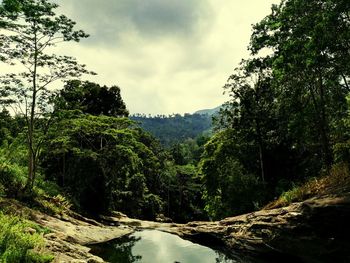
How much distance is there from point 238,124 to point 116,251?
700 inches

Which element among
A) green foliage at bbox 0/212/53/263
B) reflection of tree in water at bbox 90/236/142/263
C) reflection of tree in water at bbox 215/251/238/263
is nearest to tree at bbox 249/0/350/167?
reflection of tree in water at bbox 215/251/238/263

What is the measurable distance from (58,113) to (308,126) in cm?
1714

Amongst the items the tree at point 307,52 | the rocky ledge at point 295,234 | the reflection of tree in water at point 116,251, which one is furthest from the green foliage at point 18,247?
the tree at point 307,52

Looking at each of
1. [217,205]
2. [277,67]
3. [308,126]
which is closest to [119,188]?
[217,205]

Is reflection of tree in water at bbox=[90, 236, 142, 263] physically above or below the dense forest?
below

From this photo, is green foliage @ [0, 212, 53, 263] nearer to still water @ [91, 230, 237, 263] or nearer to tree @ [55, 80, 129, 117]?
still water @ [91, 230, 237, 263]

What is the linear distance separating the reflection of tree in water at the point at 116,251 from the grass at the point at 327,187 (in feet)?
26.1

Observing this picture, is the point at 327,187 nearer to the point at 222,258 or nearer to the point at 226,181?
the point at 222,258

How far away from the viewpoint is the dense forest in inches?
698

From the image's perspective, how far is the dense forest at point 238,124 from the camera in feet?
58.1

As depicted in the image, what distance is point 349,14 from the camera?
16.5m

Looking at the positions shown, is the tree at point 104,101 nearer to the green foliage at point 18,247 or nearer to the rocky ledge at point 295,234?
the rocky ledge at point 295,234

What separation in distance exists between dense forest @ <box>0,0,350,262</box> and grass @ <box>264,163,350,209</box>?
38 cm

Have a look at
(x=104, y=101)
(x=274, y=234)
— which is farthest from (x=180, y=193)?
(x=274, y=234)
